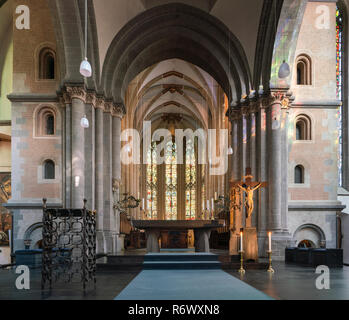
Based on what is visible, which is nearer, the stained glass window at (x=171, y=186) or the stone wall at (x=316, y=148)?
the stone wall at (x=316, y=148)

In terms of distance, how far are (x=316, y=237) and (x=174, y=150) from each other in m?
30.7

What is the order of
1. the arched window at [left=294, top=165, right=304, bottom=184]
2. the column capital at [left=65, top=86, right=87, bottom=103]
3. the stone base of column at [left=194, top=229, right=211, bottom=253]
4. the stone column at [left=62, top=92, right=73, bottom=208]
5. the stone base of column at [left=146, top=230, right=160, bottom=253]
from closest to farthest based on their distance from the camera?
1. the stone base of column at [left=146, top=230, right=160, bottom=253]
2. the stone base of column at [left=194, top=229, right=211, bottom=253]
3. the stone column at [left=62, top=92, right=73, bottom=208]
4. the column capital at [left=65, top=86, right=87, bottom=103]
5. the arched window at [left=294, top=165, right=304, bottom=184]

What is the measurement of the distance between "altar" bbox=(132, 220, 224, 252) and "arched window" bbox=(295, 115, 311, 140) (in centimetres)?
559

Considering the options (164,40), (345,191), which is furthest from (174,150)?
(345,191)

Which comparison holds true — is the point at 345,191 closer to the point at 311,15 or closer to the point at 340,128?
the point at 340,128

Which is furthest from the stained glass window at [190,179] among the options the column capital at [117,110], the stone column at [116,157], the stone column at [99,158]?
the stone column at [99,158]

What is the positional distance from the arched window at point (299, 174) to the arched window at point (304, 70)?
12.2 feet

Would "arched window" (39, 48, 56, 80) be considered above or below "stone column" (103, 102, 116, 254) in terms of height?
above

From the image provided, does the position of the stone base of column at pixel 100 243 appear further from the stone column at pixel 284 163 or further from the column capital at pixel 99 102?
the stone column at pixel 284 163

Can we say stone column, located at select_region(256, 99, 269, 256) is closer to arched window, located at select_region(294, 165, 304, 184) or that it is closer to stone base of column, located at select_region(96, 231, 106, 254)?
arched window, located at select_region(294, 165, 304, 184)

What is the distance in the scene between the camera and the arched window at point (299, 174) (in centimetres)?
1847

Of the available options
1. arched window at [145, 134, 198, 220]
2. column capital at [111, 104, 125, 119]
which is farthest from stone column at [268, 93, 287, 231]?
arched window at [145, 134, 198, 220]

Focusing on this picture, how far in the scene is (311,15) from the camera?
18.8 meters

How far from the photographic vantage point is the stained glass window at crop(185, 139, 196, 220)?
4612 centimetres
